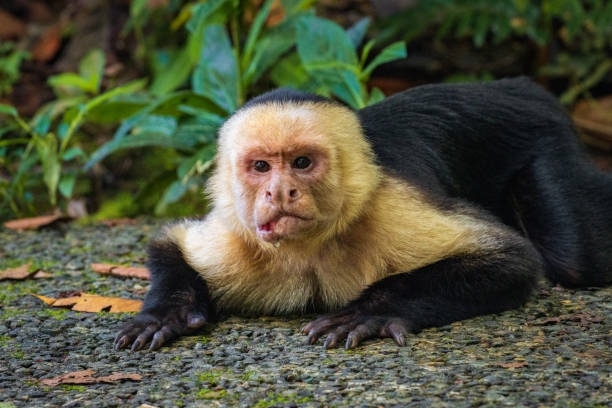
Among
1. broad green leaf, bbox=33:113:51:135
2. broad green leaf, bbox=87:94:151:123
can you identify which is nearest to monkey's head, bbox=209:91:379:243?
broad green leaf, bbox=87:94:151:123

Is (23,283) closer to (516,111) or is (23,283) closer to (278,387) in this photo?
(278,387)

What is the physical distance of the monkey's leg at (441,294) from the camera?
12.5 ft

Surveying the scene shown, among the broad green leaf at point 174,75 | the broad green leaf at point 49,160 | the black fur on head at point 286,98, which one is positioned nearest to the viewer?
the black fur on head at point 286,98

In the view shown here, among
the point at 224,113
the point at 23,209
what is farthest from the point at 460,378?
the point at 23,209

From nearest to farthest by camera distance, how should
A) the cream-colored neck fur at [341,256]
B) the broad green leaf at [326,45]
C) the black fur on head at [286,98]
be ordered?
the black fur on head at [286,98], the cream-colored neck fur at [341,256], the broad green leaf at [326,45]

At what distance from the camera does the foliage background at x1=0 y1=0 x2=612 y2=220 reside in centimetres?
661

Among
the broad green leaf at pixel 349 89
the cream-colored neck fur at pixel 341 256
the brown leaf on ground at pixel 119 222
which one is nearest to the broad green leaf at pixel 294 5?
the broad green leaf at pixel 349 89

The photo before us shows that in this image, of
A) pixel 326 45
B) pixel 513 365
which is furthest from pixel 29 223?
pixel 513 365

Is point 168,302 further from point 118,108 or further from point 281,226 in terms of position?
point 118,108

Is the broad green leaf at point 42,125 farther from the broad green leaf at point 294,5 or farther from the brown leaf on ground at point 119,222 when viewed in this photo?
the broad green leaf at point 294,5

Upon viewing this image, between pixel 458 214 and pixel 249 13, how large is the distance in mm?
4757

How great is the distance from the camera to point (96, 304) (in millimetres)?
4492

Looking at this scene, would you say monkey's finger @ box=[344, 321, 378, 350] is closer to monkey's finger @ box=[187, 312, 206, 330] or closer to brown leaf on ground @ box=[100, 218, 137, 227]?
monkey's finger @ box=[187, 312, 206, 330]

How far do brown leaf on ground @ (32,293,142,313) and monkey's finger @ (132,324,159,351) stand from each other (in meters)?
0.65
